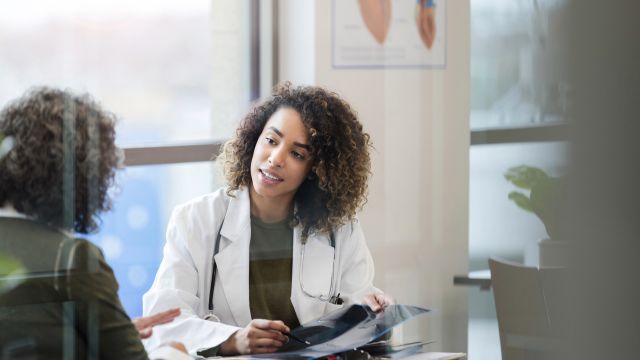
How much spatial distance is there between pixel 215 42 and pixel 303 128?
18cm

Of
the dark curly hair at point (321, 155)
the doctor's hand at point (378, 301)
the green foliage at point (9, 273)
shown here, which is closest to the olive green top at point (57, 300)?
the green foliage at point (9, 273)

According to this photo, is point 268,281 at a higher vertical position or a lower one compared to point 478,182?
lower

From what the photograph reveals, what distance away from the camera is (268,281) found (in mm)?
1334

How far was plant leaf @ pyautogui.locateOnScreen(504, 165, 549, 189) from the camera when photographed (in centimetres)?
151

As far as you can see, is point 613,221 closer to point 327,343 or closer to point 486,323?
point 486,323

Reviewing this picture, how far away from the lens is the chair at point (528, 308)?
59.8 inches

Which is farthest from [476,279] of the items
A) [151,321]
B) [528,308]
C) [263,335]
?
[151,321]

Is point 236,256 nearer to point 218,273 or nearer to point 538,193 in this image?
point 218,273

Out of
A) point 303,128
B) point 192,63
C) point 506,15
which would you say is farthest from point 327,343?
point 506,15

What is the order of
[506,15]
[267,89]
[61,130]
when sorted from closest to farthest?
[61,130] < [267,89] < [506,15]

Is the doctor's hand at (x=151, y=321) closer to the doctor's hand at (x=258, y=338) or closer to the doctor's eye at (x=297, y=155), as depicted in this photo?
the doctor's hand at (x=258, y=338)

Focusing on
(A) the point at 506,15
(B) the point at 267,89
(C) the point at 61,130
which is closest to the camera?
(C) the point at 61,130

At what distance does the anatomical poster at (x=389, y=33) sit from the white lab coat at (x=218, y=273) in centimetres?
27

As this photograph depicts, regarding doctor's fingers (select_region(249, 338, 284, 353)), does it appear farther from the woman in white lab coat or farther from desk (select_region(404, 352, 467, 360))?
desk (select_region(404, 352, 467, 360))
